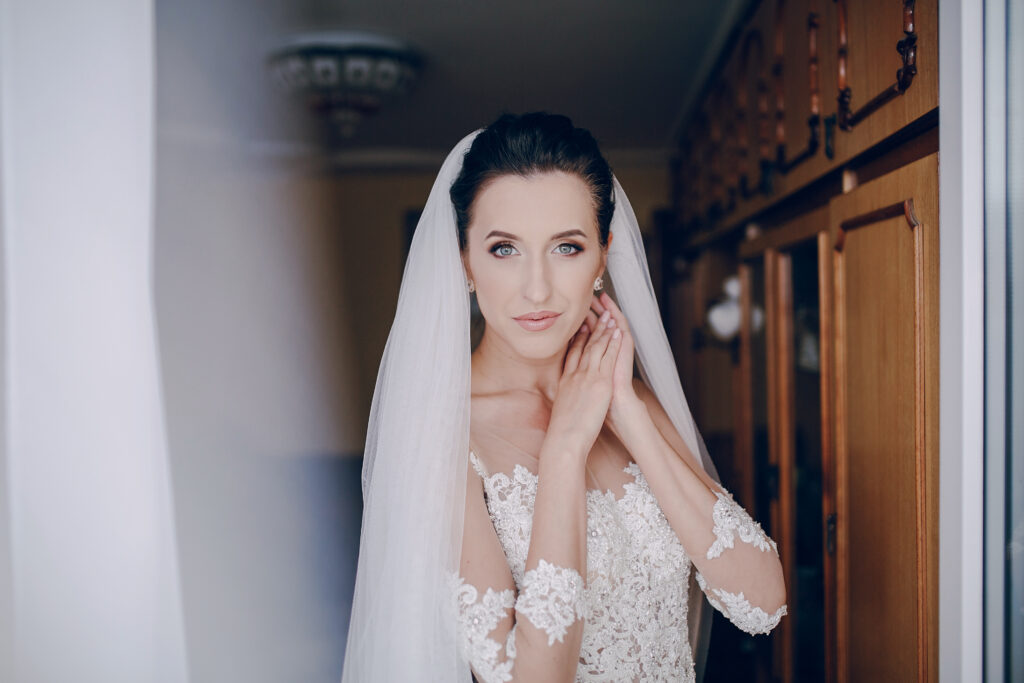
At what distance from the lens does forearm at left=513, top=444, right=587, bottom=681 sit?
1.05m

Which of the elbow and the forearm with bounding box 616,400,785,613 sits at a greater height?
the forearm with bounding box 616,400,785,613

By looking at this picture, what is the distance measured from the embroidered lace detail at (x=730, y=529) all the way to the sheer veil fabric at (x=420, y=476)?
0.47 meters

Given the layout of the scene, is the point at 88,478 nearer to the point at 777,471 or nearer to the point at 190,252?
the point at 190,252

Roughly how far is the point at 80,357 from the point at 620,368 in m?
0.91

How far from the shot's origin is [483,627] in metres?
1.08

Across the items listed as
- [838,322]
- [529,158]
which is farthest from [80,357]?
[838,322]

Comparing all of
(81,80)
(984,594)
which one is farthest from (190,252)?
(984,594)

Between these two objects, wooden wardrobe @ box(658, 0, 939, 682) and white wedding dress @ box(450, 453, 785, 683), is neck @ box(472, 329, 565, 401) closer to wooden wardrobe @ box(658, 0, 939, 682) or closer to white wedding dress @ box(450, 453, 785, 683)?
white wedding dress @ box(450, 453, 785, 683)

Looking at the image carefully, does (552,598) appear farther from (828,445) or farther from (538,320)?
(828,445)

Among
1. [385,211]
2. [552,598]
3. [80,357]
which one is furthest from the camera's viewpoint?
[385,211]

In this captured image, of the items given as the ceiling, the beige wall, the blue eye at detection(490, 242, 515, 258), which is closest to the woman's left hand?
the blue eye at detection(490, 242, 515, 258)

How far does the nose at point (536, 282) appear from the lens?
1.23 metres

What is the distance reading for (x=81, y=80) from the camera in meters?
0.90

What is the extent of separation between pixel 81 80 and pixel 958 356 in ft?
4.18
